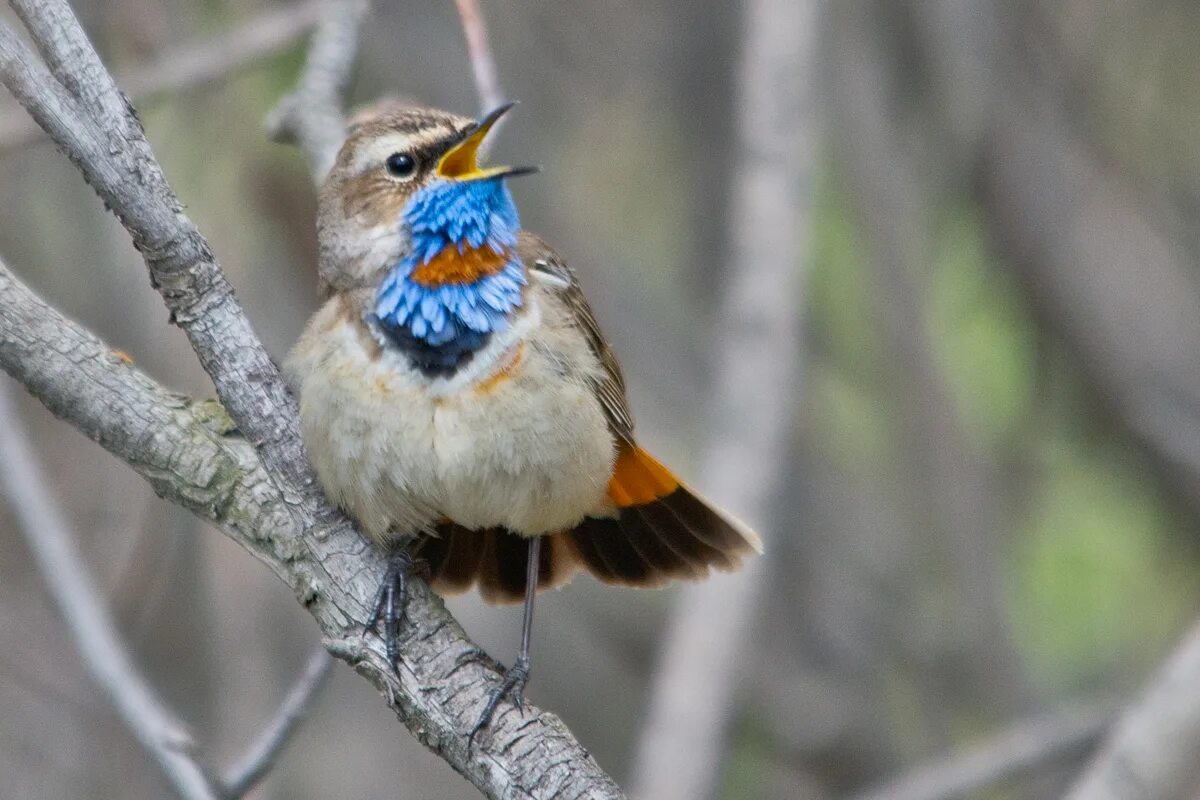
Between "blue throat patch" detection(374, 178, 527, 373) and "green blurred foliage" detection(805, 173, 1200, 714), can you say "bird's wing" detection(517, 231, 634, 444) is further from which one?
"green blurred foliage" detection(805, 173, 1200, 714)

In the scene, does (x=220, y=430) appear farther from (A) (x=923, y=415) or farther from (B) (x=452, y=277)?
(A) (x=923, y=415)

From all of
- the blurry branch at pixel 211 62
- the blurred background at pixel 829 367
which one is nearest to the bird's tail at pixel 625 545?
the blurred background at pixel 829 367

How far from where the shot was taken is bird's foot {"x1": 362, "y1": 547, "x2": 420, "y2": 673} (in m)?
2.77

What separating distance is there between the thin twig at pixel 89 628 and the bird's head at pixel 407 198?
880 mm

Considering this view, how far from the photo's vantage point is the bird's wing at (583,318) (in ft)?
12.2

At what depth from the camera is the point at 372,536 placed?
10.1 ft

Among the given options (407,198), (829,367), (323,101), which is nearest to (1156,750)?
(407,198)

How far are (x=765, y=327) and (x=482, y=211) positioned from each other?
129cm

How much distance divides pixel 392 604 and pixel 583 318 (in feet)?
3.84

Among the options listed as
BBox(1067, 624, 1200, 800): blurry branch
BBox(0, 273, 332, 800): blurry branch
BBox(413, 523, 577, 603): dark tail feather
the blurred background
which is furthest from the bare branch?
the blurred background

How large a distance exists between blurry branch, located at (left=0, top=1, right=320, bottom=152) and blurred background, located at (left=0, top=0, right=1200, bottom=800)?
35cm

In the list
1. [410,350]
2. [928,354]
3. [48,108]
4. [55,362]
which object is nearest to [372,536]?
[410,350]

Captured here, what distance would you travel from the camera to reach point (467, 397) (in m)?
3.35

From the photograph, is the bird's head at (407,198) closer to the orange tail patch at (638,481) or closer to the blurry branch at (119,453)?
the orange tail patch at (638,481)
